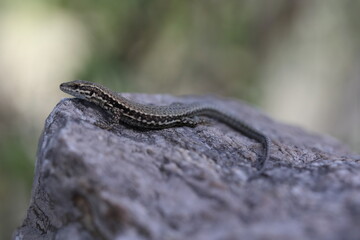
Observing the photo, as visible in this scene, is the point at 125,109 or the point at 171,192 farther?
the point at 125,109

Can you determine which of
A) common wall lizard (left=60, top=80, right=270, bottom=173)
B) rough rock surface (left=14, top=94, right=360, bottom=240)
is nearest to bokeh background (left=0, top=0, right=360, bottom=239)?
common wall lizard (left=60, top=80, right=270, bottom=173)

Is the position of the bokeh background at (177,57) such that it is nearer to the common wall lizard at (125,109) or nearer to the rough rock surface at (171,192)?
the common wall lizard at (125,109)

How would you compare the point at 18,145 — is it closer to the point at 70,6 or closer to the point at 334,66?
the point at 70,6

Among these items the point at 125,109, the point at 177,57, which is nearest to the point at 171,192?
the point at 125,109

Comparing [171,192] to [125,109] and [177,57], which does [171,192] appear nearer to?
[125,109]

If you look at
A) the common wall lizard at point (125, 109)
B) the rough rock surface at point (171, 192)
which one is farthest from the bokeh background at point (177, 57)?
the rough rock surface at point (171, 192)

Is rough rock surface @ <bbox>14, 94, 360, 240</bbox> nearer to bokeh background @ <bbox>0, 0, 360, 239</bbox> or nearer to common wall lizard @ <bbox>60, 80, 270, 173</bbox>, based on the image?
common wall lizard @ <bbox>60, 80, 270, 173</bbox>

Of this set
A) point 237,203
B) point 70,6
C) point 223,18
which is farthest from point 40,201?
point 223,18
